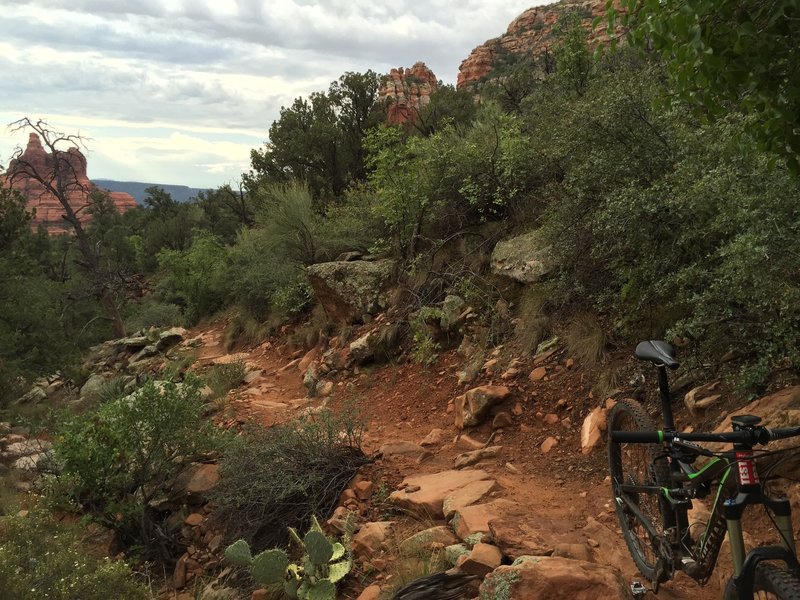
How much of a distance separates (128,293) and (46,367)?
11.3 meters

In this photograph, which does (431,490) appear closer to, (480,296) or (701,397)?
(701,397)

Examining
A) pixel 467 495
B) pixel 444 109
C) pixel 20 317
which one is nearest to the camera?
pixel 467 495

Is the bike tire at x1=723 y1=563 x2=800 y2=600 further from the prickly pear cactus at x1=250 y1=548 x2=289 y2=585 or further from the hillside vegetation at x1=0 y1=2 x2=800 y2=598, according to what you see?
the prickly pear cactus at x1=250 y1=548 x2=289 y2=585

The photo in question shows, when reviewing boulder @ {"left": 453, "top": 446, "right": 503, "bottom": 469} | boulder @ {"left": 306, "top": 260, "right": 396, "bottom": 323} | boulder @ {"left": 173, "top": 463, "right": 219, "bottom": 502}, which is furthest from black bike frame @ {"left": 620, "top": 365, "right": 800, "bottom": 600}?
boulder @ {"left": 306, "top": 260, "right": 396, "bottom": 323}

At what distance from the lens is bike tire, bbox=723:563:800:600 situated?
1804 mm

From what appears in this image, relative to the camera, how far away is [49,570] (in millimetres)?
3779

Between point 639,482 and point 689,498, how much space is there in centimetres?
84

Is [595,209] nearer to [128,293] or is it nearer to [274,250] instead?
[274,250]

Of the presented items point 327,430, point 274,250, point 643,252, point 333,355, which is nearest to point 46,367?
point 274,250

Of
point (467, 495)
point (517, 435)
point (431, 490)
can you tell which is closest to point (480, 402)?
point (517, 435)

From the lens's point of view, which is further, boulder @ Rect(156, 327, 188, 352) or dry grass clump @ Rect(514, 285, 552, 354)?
boulder @ Rect(156, 327, 188, 352)

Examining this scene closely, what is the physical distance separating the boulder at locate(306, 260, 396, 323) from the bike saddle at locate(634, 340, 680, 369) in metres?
6.62

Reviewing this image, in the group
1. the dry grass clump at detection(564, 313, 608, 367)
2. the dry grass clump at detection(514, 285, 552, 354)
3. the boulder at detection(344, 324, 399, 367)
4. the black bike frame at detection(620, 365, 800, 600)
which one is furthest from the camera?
the boulder at detection(344, 324, 399, 367)

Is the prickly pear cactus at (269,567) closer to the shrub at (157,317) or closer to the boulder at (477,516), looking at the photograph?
the boulder at (477,516)
